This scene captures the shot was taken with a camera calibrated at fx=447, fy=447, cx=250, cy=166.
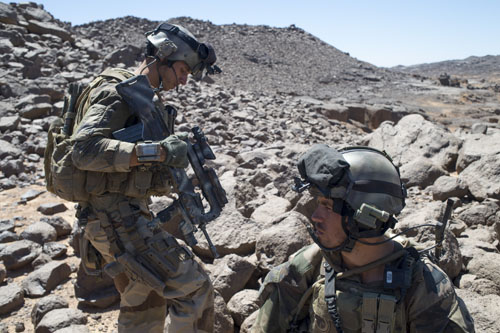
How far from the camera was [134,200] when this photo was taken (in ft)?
9.20

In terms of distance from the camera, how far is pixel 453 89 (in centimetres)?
2500

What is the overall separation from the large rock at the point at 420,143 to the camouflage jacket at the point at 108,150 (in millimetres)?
5048

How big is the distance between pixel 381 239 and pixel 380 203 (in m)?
0.19

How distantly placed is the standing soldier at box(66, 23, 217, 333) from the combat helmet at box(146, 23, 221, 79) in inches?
11.2

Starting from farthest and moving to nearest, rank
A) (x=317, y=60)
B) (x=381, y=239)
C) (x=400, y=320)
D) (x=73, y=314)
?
1. (x=317, y=60)
2. (x=73, y=314)
3. (x=381, y=239)
4. (x=400, y=320)

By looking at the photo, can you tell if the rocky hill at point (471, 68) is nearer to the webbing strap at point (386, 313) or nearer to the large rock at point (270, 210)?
the large rock at point (270, 210)

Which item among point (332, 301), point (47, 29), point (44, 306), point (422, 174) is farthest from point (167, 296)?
point (47, 29)

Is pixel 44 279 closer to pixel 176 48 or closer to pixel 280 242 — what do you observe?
pixel 280 242

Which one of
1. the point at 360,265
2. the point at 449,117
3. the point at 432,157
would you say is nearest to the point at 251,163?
the point at 432,157

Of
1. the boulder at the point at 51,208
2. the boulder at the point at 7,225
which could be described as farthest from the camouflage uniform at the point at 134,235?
the boulder at the point at 51,208

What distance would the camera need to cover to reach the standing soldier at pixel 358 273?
5.87 feet

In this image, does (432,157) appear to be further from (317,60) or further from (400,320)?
(317,60)

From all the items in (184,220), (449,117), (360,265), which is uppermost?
(360,265)

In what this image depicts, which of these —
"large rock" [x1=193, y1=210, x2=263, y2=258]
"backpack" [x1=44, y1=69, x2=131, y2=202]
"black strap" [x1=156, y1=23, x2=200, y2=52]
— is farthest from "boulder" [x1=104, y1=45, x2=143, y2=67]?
"backpack" [x1=44, y1=69, x2=131, y2=202]
